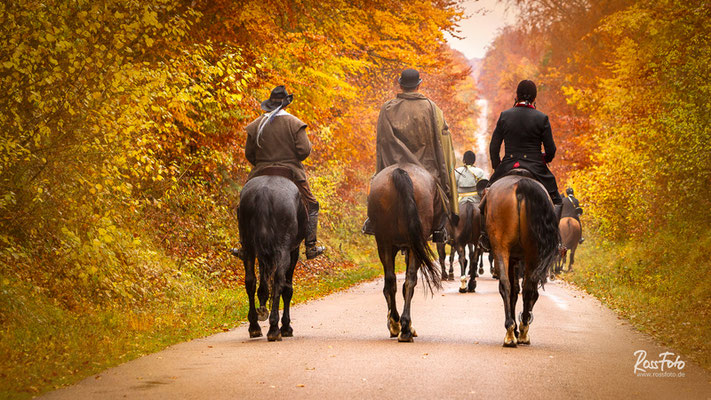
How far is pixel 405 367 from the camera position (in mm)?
7828

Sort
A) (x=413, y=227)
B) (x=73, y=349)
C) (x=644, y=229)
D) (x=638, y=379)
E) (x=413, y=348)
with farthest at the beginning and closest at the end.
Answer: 1. (x=644, y=229)
2. (x=413, y=227)
3. (x=413, y=348)
4. (x=73, y=349)
5. (x=638, y=379)

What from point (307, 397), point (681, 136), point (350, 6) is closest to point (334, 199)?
point (350, 6)

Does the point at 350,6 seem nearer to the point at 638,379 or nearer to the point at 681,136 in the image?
the point at 681,136

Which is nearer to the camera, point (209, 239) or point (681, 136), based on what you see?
point (681, 136)

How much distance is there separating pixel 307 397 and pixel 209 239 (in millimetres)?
10416

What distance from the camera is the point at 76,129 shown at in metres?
10.2

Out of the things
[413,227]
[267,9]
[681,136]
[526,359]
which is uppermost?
[267,9]

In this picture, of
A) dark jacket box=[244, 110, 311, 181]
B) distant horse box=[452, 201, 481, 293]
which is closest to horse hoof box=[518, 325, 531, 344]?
dark jacket box=[244, 110, 311, 181]

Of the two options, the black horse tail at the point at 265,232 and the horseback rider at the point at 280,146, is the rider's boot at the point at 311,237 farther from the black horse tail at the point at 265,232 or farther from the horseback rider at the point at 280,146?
the black horse tail at the point at 265,232

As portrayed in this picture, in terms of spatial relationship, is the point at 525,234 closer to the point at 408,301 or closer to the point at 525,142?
the point at 525,142

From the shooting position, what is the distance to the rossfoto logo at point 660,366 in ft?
25.6

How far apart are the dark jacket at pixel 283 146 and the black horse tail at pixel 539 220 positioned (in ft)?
9.13

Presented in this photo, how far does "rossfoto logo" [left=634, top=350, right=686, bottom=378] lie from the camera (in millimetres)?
7793

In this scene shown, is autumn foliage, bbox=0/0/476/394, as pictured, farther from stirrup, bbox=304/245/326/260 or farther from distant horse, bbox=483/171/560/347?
distant horse, bbox=483/171/560/347
